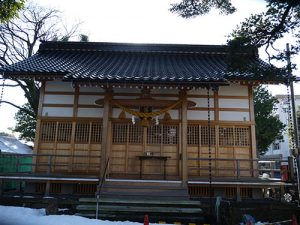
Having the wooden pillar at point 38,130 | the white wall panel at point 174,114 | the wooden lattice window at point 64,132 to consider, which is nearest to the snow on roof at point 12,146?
the wooden pillar at point 38,130

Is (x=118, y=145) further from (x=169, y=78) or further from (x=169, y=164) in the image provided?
(x=169, y=78)

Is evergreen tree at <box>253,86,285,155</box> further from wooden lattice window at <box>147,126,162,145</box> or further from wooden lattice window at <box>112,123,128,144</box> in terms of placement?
wooden lattice window at <box>112,123,128,144</box>

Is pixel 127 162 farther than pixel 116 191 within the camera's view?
Yes

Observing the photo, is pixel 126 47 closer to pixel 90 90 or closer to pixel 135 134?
pixel 90 90

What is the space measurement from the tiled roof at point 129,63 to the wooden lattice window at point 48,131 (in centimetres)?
224

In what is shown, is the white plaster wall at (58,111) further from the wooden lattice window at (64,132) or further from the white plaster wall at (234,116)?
the white plaster wall at (234,116)

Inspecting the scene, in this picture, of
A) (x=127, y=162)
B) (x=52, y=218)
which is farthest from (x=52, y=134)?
(x=52, y=218)

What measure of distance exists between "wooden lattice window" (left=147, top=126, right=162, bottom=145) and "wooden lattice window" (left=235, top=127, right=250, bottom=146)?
354cm

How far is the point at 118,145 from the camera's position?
1238cm

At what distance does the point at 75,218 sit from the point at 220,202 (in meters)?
4.82

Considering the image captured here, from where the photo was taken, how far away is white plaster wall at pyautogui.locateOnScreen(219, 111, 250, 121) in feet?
41.7

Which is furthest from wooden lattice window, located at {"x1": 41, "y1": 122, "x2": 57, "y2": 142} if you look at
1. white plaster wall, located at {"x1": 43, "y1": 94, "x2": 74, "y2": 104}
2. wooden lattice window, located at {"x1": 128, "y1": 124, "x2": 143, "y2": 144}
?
wooden lattice window, located at {"x1": 128, "y1": 124, "x2": 143, "y2": 144}

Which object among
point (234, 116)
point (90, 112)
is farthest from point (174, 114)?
point (90, 112)

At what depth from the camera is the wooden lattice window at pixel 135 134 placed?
12.4 m
